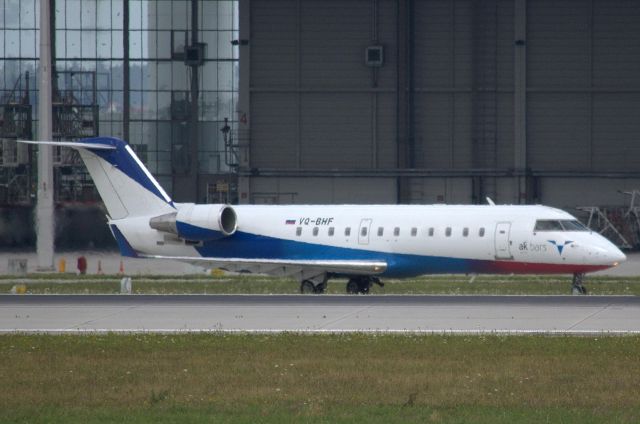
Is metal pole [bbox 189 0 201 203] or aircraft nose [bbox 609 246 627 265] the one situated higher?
metal pole [bbox 189 0 201 203]

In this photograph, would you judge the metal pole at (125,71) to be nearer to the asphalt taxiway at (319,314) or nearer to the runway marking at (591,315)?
the asphalt taxiway at (319,314)

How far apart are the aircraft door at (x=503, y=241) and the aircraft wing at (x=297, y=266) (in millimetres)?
3436

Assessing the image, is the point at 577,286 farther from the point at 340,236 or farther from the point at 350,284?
the point at 340,236

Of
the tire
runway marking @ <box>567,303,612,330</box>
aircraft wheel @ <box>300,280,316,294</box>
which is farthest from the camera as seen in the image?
aircraft wheel @ <box>300,280,316,294</box>

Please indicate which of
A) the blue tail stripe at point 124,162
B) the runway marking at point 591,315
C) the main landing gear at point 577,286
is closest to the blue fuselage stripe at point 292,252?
the blue tail stripe at point 124,162

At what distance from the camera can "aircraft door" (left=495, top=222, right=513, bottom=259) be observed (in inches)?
1518

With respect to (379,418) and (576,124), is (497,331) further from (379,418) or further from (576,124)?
(576,124)

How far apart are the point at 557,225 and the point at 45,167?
20333 mm

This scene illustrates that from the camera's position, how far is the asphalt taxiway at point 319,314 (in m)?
27.0

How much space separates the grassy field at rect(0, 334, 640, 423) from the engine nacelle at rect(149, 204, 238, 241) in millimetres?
15867

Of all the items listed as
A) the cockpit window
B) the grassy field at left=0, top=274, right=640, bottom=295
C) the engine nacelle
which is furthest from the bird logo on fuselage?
the engine nacelle

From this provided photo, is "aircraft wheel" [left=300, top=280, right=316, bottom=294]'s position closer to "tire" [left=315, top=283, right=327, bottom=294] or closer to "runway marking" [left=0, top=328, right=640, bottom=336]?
"tire" [left=315, top=283, right=327, bottom=294]

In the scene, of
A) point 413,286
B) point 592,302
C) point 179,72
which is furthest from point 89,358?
point 179,72

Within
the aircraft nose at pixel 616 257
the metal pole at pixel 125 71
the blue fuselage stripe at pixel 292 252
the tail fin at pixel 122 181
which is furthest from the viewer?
the metal pole at pixel 125 71
